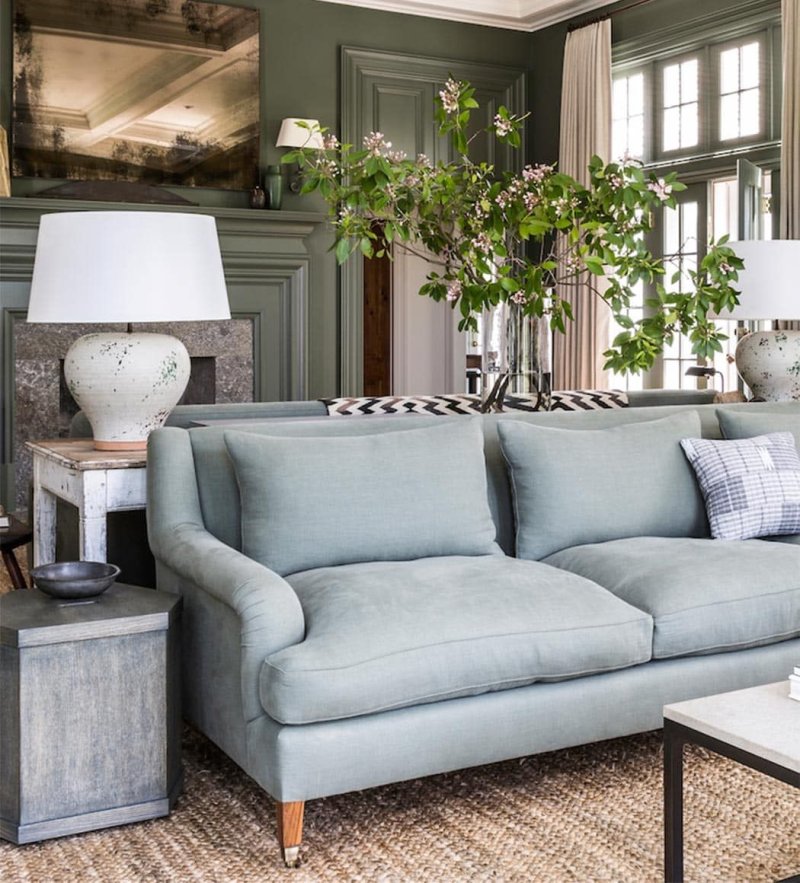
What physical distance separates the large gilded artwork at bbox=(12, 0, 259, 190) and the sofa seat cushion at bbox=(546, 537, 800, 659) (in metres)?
4.65

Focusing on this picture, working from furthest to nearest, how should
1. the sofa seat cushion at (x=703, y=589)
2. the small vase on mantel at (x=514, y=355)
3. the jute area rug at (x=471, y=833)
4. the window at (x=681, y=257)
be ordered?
the window at (x=681, y=257) < the small vase on mantel at (x=514, y=355) < the sofa seat cushion at (x=703, y=589) < the jute area rug at (x=471, y=833)

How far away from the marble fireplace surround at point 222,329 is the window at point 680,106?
2198 mm

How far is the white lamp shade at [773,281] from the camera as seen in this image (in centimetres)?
396

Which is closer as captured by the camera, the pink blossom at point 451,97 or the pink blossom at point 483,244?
the pink blossom at point 451,97

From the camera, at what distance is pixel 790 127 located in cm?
583

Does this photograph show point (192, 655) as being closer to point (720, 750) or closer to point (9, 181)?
point (720, 750)

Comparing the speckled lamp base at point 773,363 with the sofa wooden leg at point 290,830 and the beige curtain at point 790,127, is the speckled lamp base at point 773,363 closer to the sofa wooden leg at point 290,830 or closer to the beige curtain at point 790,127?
the beige curtain at point 790,127

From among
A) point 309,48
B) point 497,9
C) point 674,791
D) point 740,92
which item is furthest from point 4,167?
point 674,791

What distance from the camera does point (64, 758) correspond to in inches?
86.5

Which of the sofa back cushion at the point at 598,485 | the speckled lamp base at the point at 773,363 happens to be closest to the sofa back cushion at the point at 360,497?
the sofa back cushion at the point at 598,485

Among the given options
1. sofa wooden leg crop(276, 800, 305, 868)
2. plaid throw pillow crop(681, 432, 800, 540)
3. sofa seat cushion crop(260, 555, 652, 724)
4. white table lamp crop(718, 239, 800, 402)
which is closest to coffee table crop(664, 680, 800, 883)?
sofa seat cushion crop(260, 555, 652, 724)

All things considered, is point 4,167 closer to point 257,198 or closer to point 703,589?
point 257,198

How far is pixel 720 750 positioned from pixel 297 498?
1158 millimetres

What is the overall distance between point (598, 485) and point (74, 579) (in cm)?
142
